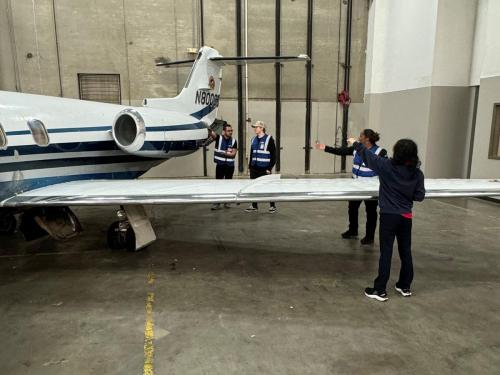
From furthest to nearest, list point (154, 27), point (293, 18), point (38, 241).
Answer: point (293, 18)
point (154, 27)
point (38, 241)

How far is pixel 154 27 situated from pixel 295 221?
813 centimetres

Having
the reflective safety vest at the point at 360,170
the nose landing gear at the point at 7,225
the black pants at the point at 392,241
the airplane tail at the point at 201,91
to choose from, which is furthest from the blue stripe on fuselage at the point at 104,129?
the black pants at the point at 392,241

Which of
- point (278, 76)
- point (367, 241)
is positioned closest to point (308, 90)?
point (278, 76)

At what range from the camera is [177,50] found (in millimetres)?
12359

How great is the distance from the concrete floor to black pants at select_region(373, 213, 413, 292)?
0.29 m

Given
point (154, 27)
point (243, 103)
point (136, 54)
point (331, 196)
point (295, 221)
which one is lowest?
point (295, 221)

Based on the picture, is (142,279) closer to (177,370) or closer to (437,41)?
(177,370)

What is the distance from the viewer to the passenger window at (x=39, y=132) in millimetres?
5430

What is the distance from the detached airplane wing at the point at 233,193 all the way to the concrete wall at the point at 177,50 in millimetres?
7550

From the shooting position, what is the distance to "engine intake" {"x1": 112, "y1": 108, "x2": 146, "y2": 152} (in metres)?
6.73

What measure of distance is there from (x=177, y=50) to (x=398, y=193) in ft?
33.4

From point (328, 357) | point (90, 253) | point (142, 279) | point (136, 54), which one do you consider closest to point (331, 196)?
point (328, 357)

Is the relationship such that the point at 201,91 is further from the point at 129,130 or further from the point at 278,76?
the point at 278,76

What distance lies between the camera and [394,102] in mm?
12305
